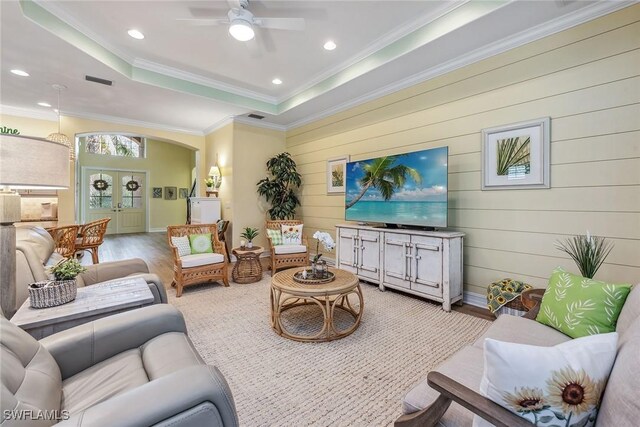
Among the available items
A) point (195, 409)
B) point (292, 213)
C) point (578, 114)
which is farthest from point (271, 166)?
point (195, 409)

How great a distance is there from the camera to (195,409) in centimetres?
87

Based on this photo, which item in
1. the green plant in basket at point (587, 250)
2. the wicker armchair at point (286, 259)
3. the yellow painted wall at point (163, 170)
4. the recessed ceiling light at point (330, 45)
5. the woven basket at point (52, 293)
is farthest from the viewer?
the yellow painted wall at point (163, 170)

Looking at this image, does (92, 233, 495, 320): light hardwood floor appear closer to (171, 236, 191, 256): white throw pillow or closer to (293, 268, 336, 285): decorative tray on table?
(171, 236, 191, 256): white throw pillow

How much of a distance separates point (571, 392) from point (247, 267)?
4.17 metres

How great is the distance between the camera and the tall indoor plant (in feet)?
19.0

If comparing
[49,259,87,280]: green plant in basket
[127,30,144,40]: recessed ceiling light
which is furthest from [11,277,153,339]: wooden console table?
[127,30,144,40]: recessed ceiling light

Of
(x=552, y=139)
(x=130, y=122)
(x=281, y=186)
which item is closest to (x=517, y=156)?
(x=552, y=139)

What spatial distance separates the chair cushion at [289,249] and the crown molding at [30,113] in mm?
5093

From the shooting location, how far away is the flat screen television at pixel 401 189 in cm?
330

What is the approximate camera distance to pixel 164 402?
0.85m

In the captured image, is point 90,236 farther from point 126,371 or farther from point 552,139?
point 552,139

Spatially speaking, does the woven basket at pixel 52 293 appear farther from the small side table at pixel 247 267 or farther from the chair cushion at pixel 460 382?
the small side table at pixel 247 267

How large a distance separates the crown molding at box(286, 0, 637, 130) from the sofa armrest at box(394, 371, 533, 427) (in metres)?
3.46

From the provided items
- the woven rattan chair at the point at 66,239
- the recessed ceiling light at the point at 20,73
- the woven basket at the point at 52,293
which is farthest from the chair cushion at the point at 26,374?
the recessed ceiling light at the point at 20,73
